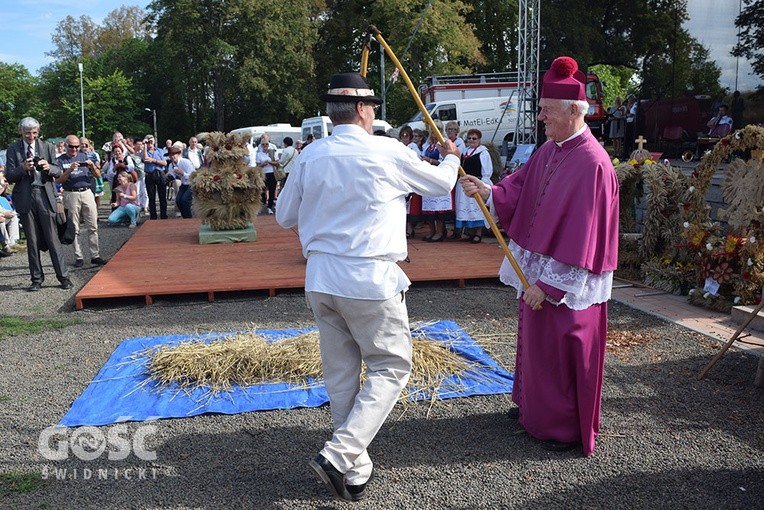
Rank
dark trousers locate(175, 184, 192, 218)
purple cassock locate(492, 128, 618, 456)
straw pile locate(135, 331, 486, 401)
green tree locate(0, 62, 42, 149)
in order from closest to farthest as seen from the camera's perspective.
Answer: purple cassock locate(492, 128, 618, 456), straw pile locate(135, 331, 486, 401), dark trousers locate(175, 184, 192, 218), green tree locate(0, 62, 42, 149)

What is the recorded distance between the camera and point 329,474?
3.20 m

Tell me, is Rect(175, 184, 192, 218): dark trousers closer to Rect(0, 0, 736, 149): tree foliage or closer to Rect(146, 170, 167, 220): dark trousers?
Rect(146, 170, 167, 220): dark trousers

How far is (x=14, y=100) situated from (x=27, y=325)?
52507 millimetres

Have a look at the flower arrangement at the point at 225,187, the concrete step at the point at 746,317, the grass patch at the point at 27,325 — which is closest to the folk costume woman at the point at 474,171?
the flower arrangement at the point at 225,187

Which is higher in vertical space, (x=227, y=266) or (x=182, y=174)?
(x=182, y=174)

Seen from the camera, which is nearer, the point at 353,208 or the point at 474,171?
the point at 353,208

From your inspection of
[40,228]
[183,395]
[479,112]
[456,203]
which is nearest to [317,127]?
[479,112]

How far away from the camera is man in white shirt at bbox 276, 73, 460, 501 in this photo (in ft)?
10.7

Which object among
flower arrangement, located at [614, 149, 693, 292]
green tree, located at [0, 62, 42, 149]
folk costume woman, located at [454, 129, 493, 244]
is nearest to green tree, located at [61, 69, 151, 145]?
green tree, located at [0, 62, 42, 149]

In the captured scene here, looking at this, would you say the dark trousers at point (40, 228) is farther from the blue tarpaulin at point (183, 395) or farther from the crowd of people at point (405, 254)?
the crowd of people at point (405, 254)

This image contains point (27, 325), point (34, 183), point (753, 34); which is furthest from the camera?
point (753, 34)

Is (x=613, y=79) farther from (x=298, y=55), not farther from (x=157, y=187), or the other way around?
(x=157, y=187)

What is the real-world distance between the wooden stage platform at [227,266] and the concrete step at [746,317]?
2723 mm

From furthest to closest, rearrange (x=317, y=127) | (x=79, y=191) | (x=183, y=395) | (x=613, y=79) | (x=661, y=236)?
(x=613, y=79) < (x=317, y=127) < (x=79, y=191) < (x=661, y=236) < (x=183, y=395)
